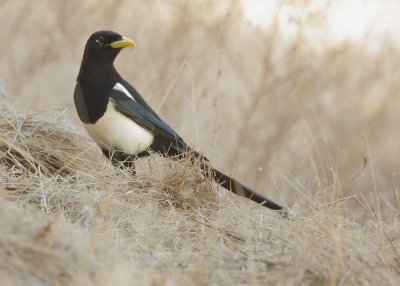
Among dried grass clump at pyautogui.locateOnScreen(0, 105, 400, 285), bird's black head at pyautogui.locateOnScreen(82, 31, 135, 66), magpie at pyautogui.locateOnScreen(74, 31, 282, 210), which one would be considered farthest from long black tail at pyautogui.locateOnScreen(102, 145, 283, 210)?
bird's black head at pyautogui.locateOnScreen(82, 31, 135, 66)

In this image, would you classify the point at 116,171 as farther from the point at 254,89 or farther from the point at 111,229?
the point at 254,89

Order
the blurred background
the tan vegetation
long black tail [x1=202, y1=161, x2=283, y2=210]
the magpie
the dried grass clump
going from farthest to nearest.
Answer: the blurred background
the magpie
long black tail [x1=202, y1=161, x2=283, y2=210]
the tan vegetation
the dried grass clump

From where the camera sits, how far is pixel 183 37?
13.0 feet

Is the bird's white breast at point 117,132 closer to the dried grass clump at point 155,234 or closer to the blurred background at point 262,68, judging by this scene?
the dried grass clump at point 155,234

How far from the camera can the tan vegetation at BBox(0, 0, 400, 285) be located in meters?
1.54

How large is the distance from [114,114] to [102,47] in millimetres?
357

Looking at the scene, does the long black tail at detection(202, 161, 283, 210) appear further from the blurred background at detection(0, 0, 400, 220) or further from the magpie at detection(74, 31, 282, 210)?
the blurred background at detection(0, 0, 400, 220)

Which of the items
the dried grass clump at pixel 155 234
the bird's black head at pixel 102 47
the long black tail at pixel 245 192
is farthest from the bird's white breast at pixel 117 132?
the long black tail at pixel 245 192

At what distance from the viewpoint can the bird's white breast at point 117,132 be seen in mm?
2695

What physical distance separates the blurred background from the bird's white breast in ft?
2.78

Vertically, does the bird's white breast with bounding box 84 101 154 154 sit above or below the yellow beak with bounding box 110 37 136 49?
below

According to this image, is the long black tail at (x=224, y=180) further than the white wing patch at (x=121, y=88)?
No

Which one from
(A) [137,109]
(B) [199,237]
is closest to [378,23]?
(A) [137,109]

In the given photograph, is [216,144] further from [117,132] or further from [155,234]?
[155,234]
